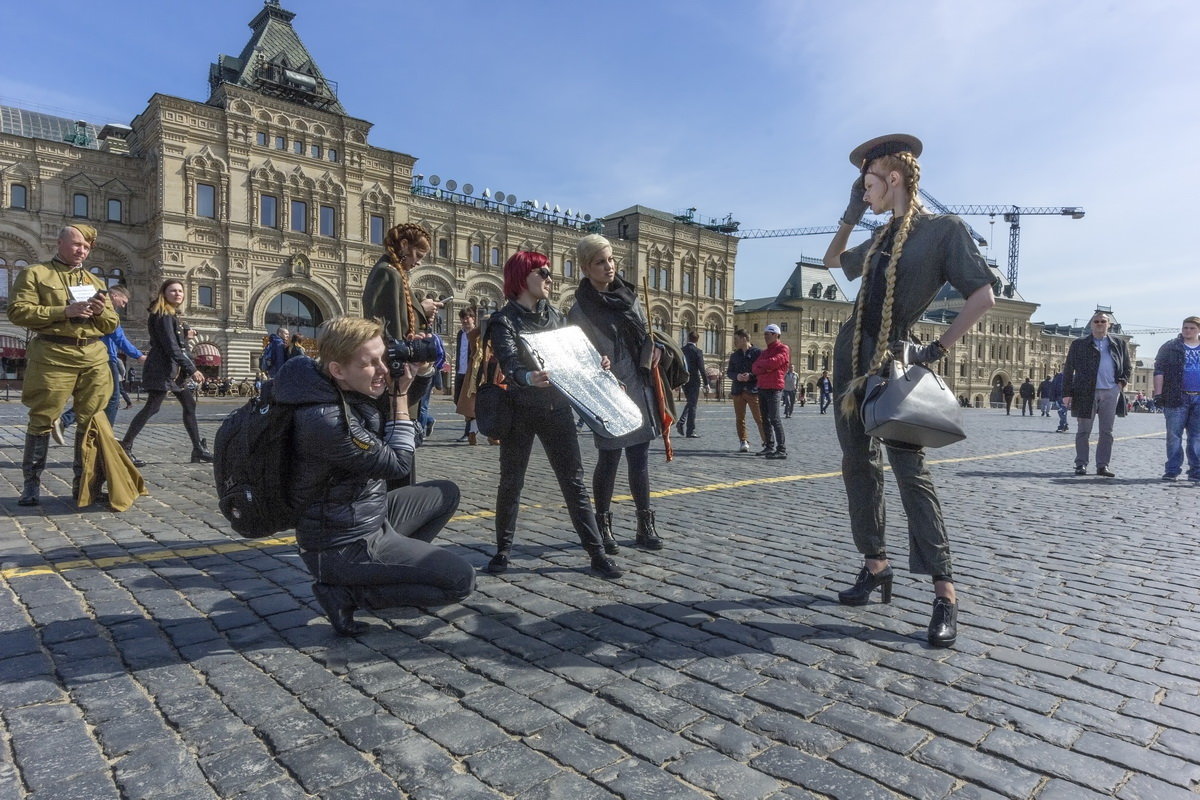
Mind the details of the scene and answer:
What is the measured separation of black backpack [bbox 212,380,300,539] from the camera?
2762 mm

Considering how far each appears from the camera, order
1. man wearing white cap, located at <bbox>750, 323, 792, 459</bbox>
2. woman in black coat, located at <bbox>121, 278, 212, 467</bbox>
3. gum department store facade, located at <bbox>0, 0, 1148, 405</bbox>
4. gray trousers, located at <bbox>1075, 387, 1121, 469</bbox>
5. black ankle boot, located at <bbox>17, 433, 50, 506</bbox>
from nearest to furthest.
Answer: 1. black ankle boot, located at <bbox>17, 433, 50, 506</bbox>
2. woman in black coat, located at <bbox>121, 278, 212, 467</bbox>
3. gray trousers, located at <bbox>1075, 387, 1121, 469</bbox>
4. man wearing white cap, located at <bbox>750, 323, 792, 459</bbox>
5. gum department store facade, located at <bbox>0, 0, 1148, 405</bbox>

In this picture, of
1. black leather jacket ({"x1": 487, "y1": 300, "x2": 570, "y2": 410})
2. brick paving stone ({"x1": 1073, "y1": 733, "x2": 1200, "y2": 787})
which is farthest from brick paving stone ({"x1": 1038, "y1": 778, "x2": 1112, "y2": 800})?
black leather jacket ({"x1": 487, "y1": 300, "x2": 570, "y2": 410})

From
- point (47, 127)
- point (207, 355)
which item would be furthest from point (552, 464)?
point (47, 127)

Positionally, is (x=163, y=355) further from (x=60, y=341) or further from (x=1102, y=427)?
(x=1102, y=427)

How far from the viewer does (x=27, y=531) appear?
15.3 feet

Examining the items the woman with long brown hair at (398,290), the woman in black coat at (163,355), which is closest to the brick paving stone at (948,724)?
the woman with long brown hair at (398,290)

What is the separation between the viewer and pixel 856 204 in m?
3.47

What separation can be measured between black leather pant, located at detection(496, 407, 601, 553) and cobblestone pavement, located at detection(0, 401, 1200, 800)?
250mm

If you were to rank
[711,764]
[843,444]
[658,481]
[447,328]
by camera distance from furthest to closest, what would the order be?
1. [447,328]
2. [658,481]
3. [843,444]
4. [711,764]

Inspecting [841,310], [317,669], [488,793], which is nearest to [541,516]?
[317,669]

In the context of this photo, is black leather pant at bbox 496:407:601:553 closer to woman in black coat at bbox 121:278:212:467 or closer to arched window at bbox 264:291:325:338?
woman in black coat at bbox 121:278:212:467

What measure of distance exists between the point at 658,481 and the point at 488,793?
224 inches

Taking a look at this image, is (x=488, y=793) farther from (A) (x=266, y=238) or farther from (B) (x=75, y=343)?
(A) (x=266, y=238)

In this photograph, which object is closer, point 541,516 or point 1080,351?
point 541,516
